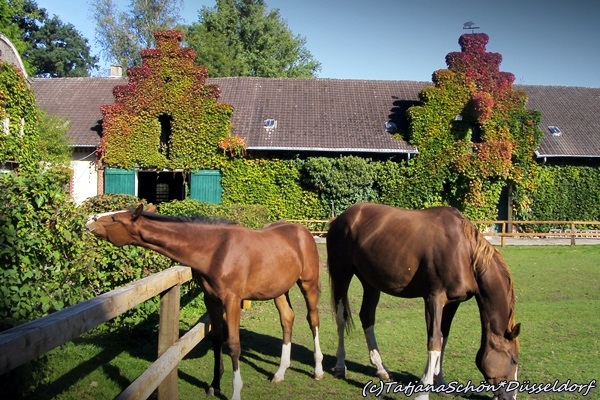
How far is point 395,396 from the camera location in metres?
5.91

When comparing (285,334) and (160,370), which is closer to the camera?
(160,370)

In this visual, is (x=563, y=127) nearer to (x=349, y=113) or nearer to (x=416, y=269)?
(x=349, y=113)

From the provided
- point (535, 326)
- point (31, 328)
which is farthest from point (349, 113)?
point (31, 328)

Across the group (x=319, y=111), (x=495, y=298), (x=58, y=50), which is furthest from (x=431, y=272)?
(x=58, y=50)

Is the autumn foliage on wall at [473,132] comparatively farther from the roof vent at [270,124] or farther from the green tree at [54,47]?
the green tree at [54,47]

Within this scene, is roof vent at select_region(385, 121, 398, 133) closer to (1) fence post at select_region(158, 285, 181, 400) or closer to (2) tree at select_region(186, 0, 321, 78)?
(2) tree at select_region(186, 0, 321, 78)

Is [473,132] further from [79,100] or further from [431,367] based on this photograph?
[431,367]

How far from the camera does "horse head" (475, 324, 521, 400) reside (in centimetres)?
533

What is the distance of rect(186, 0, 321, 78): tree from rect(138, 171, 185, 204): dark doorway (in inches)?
705

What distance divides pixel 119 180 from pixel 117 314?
77.6 feet

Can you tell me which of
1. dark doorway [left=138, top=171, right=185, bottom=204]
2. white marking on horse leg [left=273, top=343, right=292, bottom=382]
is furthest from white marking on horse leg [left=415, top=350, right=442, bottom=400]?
dark doorway [left=138, top=171, right=185, bottom=204]

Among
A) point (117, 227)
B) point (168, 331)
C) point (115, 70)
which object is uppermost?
point (115, 70)

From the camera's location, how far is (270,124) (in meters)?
27.5

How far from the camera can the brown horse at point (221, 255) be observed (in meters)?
5.17
